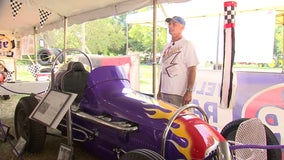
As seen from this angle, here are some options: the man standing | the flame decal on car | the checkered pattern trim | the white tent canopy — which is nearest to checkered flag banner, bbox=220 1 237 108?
the checkered pattern trim

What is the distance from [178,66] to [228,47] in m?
0.66

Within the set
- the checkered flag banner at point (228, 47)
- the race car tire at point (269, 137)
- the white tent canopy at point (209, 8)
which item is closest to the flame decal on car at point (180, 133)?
the race car tire at point (269, 137)

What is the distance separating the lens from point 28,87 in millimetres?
6492

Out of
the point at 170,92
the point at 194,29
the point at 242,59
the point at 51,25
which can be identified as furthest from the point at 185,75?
the point at 51,25

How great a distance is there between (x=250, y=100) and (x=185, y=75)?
36.5 inches

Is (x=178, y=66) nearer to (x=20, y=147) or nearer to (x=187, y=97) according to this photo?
(x=187, y=97)

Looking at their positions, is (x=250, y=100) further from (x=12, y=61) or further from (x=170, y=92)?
(x=12, y=61)

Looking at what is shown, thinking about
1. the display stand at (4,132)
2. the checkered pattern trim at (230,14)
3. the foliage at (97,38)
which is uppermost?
the foliage at (97,38)

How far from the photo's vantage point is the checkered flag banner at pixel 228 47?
10.8 feet

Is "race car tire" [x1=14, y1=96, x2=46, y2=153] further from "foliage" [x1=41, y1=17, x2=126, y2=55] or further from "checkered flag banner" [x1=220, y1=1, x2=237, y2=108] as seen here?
"foliage" [x1=41, y1=17, x2=126, y2=55]

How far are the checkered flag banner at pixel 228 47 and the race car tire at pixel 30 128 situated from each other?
2111mm

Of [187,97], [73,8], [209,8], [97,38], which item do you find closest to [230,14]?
[187,97]

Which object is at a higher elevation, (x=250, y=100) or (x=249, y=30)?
(x=249, y=30)

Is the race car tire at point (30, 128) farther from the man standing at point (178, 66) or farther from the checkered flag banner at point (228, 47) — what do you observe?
the checkered flag banner at point (228, 47)
